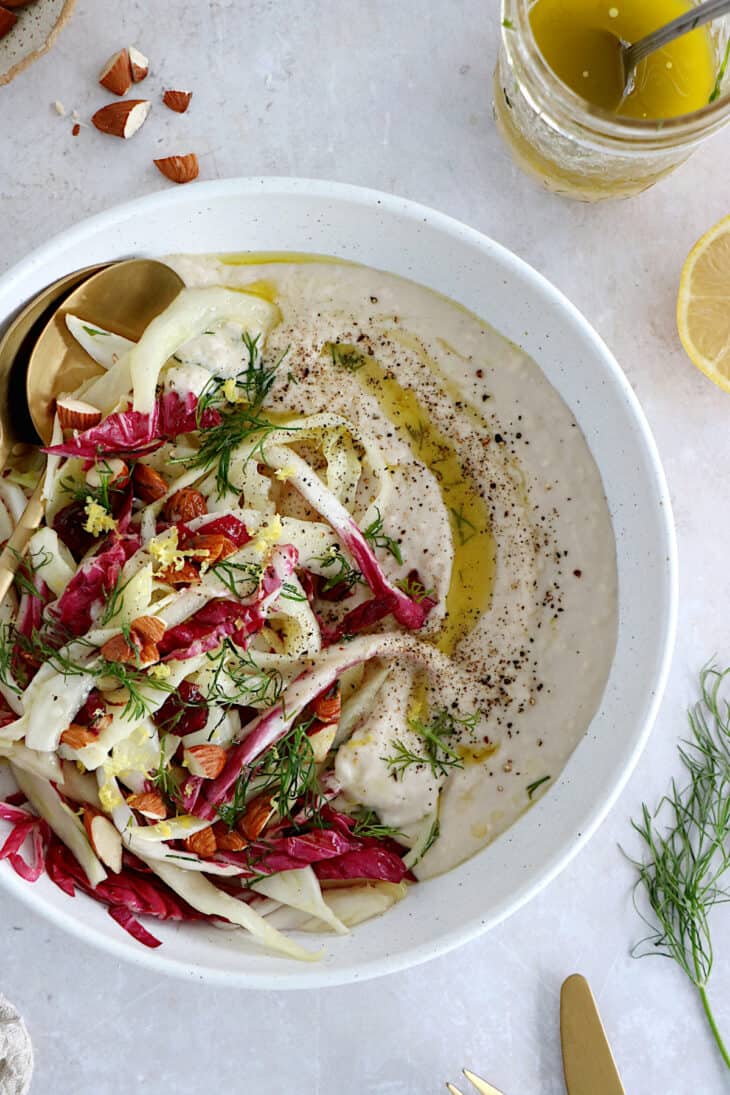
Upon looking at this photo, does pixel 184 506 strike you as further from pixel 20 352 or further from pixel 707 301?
pixel 707 301

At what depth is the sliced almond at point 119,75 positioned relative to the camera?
2.39 meters

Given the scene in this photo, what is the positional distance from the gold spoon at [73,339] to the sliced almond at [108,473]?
116 mm

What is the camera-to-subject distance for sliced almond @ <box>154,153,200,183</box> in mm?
2395

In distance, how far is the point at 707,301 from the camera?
2.42 meters

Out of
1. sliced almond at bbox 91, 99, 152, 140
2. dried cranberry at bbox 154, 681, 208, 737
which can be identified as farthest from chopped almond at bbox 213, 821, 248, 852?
sliced almond at bbox 91, 99, 152, 140

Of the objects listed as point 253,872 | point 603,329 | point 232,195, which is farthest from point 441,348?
point 253,872

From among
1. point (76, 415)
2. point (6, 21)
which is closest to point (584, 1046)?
point (76, 415)

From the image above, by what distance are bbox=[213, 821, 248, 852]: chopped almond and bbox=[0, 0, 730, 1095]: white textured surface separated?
0.47 metres

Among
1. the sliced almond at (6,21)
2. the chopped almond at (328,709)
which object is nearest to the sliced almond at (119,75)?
the sliced almond at (6,21)

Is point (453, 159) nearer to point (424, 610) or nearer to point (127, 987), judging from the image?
point (424, 610)

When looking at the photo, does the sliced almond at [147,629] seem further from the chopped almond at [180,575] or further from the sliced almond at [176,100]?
the sliced almond at [176,100]

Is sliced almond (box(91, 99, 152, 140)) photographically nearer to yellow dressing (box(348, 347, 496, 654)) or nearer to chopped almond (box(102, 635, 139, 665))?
yellow dressing (box(348, 347, 496, 654))

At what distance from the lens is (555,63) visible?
218 centimetres

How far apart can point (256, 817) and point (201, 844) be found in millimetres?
134
